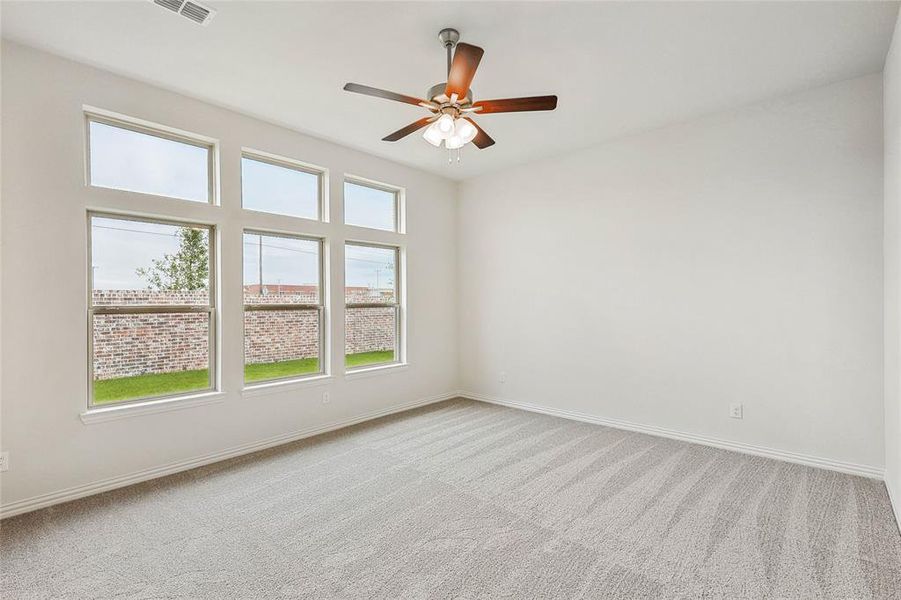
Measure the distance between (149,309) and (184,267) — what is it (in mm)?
423

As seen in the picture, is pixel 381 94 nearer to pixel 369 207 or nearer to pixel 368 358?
pixel 369 207

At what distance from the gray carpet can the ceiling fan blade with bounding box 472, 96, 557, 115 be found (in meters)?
2.45

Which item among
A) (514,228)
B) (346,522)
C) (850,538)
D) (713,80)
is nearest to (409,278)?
(514,228)

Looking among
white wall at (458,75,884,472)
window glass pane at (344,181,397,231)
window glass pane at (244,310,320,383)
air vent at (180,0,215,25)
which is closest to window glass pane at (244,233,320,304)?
window glass pane at (244,310,320,383)

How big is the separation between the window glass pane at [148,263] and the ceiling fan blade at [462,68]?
8.13 ft

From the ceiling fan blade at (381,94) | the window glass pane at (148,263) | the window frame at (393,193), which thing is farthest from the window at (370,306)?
the ceiling fan blade at (381,94)

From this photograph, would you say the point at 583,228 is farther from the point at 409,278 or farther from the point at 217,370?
the point at 217,370

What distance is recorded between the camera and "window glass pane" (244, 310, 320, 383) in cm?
391

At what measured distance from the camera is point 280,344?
4.11 metres

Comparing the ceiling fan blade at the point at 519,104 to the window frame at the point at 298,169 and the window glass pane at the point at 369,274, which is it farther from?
the window glass pane at the point at 369,274

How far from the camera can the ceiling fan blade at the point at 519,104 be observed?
2480mm

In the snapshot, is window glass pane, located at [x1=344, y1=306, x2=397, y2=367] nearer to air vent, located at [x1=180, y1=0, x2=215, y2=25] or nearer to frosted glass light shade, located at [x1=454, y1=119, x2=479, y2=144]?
frosted glass light shade, located at [x1=454, y1=119, x2=479, y2=144]

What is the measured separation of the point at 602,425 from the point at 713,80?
3.21m

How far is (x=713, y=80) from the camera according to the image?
319 cm
